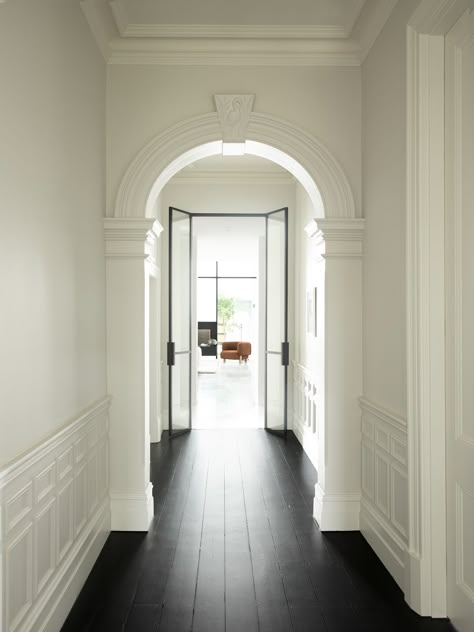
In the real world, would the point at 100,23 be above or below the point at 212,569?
above

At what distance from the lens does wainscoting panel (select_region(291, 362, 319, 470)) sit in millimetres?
5453

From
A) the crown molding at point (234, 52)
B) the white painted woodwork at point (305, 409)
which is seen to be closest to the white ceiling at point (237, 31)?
the crown molding at point (234, 52)

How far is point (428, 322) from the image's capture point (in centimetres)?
261

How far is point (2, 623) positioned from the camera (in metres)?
1.84

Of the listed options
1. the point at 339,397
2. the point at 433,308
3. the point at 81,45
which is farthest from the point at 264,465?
the point at 81,45

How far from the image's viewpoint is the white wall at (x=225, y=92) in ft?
12.0

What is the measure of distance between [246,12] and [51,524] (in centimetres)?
328

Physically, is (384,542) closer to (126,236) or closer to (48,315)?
(48,315)

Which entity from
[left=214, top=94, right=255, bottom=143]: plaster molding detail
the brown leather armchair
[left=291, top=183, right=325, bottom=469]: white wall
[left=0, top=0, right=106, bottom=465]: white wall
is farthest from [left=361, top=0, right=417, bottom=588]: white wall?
the brown leather armchair

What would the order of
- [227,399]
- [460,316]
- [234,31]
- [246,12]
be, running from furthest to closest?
[227,399]
[234,31]
[246,12]
[460,316]

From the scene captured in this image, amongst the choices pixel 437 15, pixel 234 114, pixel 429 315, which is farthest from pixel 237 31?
pixel 429 315

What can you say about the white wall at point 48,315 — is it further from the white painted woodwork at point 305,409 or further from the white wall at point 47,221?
the white painted woodwork at point 305,409

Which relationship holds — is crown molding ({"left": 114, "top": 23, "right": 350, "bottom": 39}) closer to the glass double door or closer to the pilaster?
the pilaster

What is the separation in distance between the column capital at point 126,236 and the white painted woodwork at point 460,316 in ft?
6.59
